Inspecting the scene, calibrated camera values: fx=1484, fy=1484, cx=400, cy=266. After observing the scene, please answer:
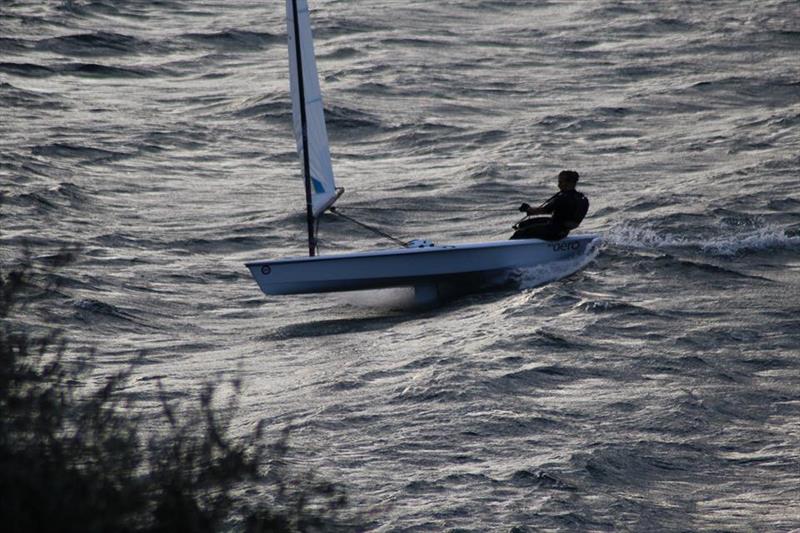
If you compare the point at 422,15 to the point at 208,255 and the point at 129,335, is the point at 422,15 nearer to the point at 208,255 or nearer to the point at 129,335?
the point at 208,255

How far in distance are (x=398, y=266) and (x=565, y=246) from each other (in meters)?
2.50

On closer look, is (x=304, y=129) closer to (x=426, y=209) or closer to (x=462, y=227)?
(x=462, y=227)

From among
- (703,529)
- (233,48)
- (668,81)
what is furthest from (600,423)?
(233,48)

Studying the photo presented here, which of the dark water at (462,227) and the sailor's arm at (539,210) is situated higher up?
the sailor's arm at (539,210)

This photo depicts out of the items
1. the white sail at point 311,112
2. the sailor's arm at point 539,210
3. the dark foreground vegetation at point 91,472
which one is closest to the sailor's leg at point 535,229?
the sailor's arm at point 539,210

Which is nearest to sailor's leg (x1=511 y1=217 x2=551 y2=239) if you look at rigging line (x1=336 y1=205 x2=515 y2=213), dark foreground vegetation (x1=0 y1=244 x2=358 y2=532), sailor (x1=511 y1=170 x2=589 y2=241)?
sailor (x1=511 y1=170 x2=589 y2=241)

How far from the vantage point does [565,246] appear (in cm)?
1895

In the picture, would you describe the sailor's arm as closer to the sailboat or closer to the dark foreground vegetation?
the sailboat

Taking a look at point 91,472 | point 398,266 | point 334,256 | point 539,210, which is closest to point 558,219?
point 539,210

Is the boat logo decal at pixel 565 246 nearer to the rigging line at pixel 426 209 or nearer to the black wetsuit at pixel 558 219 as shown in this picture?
the black wetsuit at pixel 558 219

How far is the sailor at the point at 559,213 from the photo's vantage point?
1812 centimetres

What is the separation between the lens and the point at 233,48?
36500 millimetres

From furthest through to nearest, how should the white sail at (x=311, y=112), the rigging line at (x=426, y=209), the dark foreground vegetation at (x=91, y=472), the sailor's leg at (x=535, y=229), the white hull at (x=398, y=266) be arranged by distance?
the rigging line at (x=426, y=209)
the sailor's leg at (x=535, y=229)
the white sail at (x=311, y=112)
the white hull at (x=398, y=266)
the dark foreground vegetation at (x=91, y=472)

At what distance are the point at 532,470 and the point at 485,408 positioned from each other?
1.84 meters
